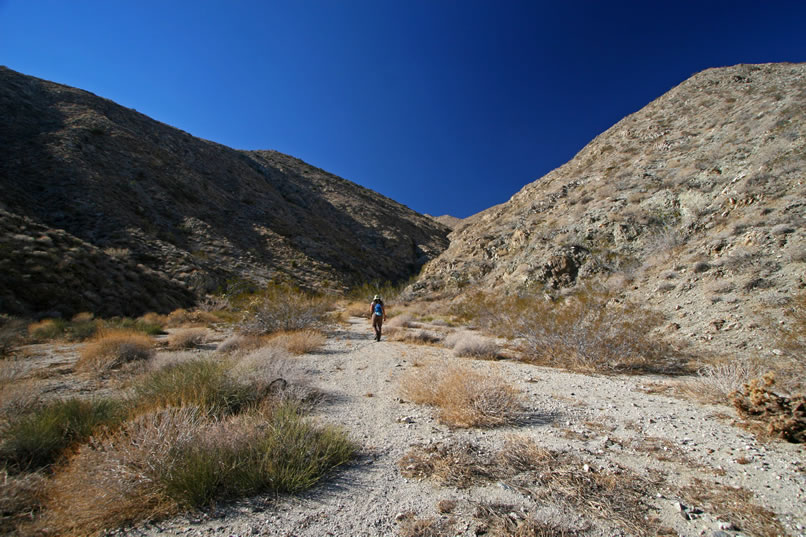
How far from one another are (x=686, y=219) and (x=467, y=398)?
12183 mm

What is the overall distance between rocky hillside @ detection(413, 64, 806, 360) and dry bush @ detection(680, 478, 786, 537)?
4718 millimetres

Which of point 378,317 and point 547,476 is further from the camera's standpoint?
point 378,317

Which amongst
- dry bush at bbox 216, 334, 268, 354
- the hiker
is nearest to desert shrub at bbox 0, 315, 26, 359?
dry bush at bbox 216, 334, 268, 354

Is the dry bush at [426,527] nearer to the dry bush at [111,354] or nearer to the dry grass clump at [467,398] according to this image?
the dry grass clump at [467,398]

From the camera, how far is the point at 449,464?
2.64m

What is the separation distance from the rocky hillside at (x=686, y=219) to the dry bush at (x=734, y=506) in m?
4.72

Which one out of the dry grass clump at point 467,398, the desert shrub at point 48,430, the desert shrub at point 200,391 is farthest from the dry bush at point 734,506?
the desert shrub at point 48,430

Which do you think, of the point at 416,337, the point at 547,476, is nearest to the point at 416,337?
the point at 416,337

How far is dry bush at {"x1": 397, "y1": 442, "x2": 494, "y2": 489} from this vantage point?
247cm

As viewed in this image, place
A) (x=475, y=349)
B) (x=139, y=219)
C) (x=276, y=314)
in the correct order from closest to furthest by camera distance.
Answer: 1. (x=475, y=349)
2. (x=276, y=314)
3. (x=139, y=219)

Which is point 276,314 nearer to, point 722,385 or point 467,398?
point 467,398

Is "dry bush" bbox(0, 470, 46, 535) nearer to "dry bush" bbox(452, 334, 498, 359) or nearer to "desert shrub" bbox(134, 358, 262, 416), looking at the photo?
"desert shrub" bbox(134, 358, 262, 416)

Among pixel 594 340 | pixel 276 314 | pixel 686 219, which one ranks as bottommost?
pixel 276 314

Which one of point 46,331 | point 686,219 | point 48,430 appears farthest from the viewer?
point 686,219
